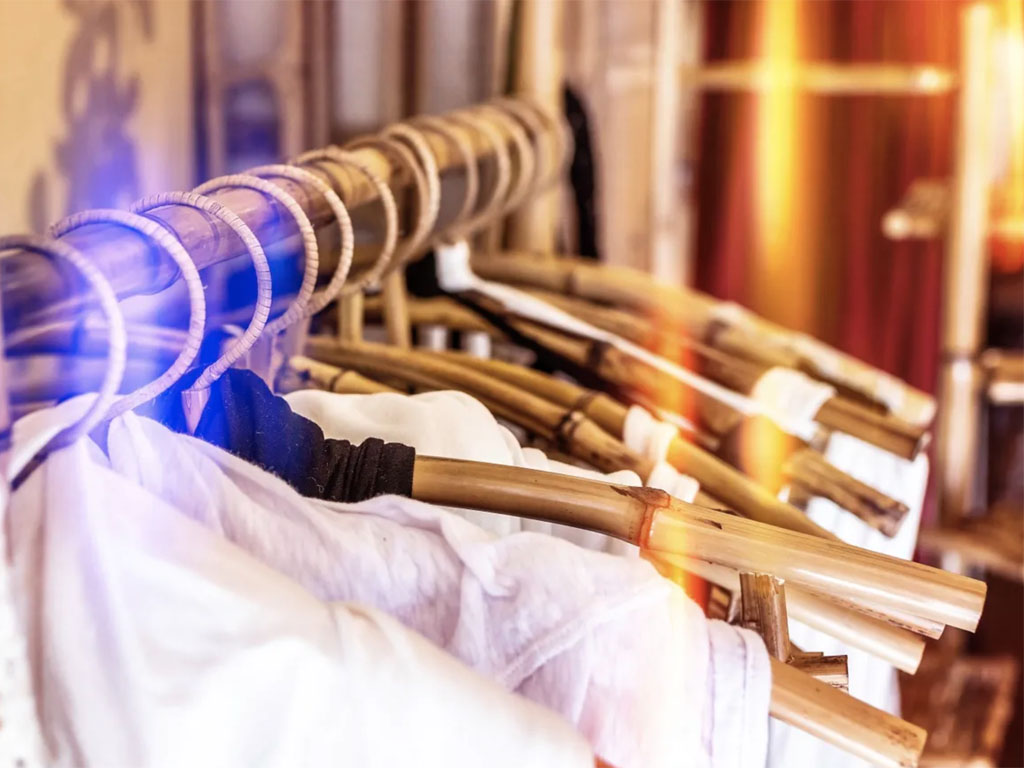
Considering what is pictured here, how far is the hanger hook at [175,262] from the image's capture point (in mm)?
303

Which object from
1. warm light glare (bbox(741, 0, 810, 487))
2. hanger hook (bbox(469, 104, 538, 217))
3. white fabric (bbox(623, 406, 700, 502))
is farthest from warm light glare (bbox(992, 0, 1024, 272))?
white fabric (bbox(623, 406, 700, 502))

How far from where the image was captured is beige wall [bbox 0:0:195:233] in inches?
24.6

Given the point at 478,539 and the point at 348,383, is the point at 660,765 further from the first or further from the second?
the point at 348,383

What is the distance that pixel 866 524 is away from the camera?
498mm

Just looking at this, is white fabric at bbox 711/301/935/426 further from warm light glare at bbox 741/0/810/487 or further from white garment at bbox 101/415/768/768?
warm light glare at bbox 741/0/810/487

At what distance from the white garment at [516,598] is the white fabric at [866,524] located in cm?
17

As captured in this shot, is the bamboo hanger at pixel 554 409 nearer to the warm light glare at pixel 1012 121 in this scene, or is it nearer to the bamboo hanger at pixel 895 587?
the bamboo hanger at pixel 895 587

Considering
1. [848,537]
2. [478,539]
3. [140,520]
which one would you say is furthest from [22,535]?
[848,537]

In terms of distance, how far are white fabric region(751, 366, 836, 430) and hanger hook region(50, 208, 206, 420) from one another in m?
0.32

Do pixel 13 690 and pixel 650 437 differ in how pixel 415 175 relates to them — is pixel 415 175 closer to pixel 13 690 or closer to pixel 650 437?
pixel 650 437

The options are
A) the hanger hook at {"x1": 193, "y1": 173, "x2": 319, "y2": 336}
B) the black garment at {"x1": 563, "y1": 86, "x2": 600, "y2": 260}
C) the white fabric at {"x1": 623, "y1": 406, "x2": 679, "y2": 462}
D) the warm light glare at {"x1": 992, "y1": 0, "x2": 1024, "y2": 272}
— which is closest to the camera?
the hanger hook at {"x1": 193, "y1": 173, "x2": 319, "y2": 336}

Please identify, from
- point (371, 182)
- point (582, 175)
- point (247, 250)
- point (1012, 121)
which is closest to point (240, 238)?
point (247, 250)

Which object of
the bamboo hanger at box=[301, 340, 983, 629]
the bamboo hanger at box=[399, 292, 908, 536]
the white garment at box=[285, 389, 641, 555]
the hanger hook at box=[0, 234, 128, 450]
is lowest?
the bamboo hanger at box=[399, 292, 908, 536]

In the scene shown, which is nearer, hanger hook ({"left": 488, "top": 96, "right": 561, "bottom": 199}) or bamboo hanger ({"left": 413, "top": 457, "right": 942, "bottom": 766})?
bamboo hanger ({"left": 413, "top": 457, "right": 942, "bottom": 766})
